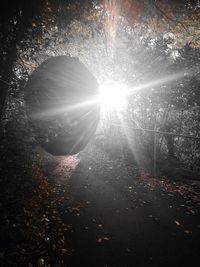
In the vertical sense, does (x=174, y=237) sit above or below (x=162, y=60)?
below

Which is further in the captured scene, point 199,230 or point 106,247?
point 199,230

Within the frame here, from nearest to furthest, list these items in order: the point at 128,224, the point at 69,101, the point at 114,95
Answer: the point at 128,224
the point at 69,101
the point at 114,95

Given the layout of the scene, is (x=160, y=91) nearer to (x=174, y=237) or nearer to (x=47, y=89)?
(x=47, y=89)

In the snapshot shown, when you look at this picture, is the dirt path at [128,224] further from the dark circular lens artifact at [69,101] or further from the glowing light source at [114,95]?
the glowing light source at [114,95]

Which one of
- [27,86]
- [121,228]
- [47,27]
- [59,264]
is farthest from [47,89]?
[59,264]

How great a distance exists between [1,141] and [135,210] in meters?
3.96

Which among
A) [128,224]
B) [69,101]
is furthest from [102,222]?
[69,101]

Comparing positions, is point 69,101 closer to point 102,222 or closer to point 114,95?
point 114,95

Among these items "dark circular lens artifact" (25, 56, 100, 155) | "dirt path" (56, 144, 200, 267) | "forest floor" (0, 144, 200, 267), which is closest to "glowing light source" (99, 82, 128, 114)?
"dark circular lens artifact" (25, 56, 100, 155)

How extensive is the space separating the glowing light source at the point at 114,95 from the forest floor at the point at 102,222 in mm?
6029

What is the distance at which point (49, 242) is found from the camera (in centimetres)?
501

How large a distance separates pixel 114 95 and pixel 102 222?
33.6 feet

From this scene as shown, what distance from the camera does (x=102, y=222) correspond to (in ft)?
20.4

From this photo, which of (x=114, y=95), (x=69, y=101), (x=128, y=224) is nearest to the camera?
(x=128, y=224)
